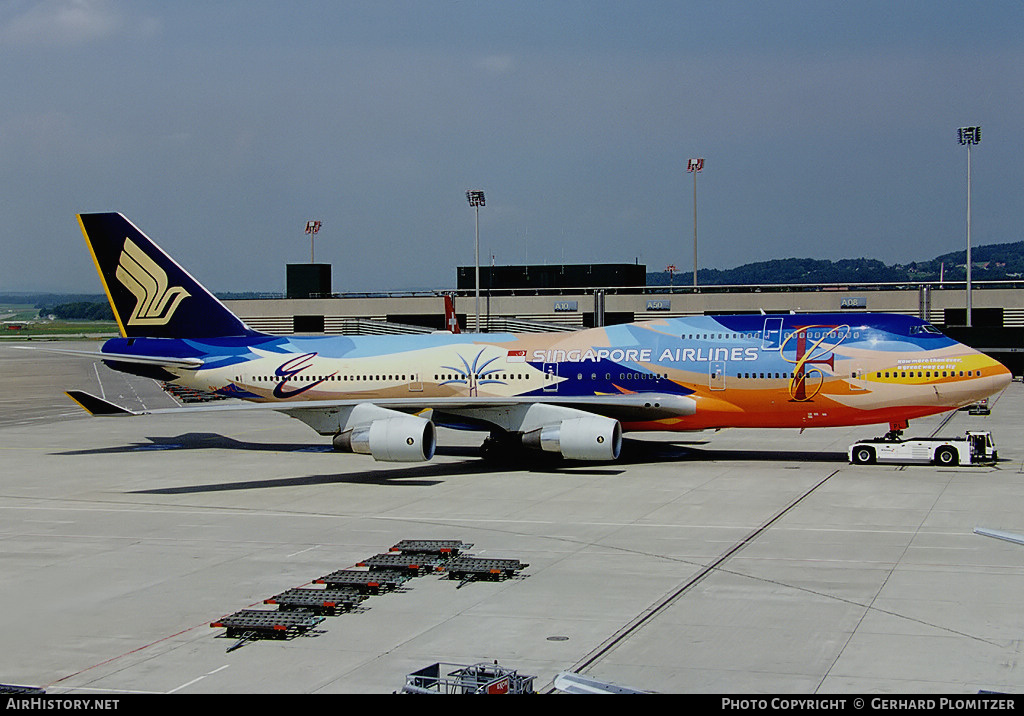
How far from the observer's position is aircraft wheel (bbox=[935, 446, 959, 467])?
123 feet

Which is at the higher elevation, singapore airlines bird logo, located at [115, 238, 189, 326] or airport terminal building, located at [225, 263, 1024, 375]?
singapore airlines bird logo, located at [115, 238, 189, 326]

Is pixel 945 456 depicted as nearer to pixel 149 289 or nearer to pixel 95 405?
pixel 95 405

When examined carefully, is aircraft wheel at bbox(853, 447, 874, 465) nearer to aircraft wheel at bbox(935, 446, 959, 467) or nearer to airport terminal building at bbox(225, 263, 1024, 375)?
aircraft wheel at bbox(935, 446, 959, 467)

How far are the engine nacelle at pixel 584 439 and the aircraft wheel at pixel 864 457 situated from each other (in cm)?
856

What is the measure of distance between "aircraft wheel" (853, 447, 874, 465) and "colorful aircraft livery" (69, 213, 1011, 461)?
111cm

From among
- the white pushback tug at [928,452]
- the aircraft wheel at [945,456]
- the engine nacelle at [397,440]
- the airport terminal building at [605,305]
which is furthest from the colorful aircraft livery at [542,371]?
the airport terminal building at [605,305]

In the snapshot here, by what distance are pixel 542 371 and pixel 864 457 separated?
1188 centimetres

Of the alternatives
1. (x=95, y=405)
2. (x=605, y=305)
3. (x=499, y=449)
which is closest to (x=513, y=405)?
(x=499, y=449)

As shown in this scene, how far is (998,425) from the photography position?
51469mm

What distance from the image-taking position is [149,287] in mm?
45062

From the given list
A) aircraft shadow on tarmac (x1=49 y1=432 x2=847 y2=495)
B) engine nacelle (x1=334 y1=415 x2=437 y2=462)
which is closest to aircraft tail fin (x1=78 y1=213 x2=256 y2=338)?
aircraft shadow on tarmac (x1=49 y1=432 x2=847 y2=495)

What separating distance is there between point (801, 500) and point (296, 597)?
16.4 metres
